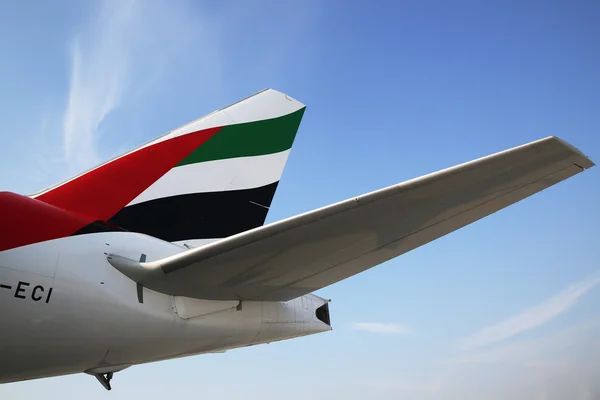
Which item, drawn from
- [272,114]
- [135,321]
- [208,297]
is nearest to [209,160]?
[272,114]

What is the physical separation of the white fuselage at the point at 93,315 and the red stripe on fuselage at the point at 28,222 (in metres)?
0.09

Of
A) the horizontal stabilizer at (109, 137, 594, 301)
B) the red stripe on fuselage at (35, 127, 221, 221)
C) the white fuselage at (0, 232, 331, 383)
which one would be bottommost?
the white fuselage at (0, 232, 331, 383)

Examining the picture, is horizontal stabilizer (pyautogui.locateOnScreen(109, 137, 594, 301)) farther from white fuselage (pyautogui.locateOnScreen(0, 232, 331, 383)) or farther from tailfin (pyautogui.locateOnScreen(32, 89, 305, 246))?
tailfin (pyautogui.locateOnScreen(32, 89, 305, 246))

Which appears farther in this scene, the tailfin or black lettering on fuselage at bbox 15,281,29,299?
the tailfin

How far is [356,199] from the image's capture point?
3852 mm

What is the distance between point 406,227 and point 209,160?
348cm

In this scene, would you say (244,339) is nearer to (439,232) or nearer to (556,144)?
(439,232)

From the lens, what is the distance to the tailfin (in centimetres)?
600

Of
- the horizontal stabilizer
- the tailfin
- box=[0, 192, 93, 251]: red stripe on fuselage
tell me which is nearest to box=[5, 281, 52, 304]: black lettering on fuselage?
box=[0, 192, 93, 251]: red stripe on fuselage

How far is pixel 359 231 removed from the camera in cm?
426

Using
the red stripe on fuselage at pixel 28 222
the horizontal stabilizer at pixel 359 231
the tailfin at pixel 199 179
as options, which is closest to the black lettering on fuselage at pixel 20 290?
the red stripe on fuselage at pixel 28 222

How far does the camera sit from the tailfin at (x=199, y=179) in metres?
6.00

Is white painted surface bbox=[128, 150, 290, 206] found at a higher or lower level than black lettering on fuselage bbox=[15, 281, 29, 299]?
higher

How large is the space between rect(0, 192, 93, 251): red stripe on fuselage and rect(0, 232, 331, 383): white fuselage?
0.09 meters
